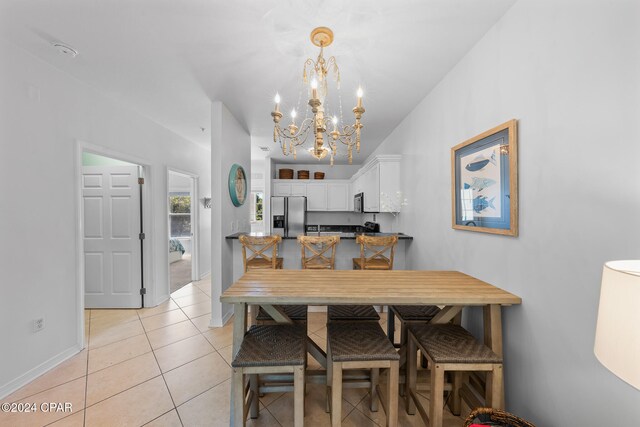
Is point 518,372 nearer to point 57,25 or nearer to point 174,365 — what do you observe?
point 174,365

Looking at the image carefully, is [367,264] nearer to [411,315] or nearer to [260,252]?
[411,315]

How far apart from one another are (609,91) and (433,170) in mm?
1513

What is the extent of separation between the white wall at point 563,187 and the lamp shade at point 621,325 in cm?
50

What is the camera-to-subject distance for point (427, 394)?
1910 mm

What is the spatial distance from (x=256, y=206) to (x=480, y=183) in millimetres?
5560

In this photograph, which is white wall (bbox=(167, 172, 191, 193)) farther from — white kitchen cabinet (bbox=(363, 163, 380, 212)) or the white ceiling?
white kitchen cabinet (bbox=(363, 163, 380, 212))

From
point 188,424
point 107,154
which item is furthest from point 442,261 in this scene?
point 107,154

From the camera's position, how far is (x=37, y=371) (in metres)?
2.04

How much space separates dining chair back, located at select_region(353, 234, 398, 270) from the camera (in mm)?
2807

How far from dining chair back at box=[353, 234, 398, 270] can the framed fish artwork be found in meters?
0.83

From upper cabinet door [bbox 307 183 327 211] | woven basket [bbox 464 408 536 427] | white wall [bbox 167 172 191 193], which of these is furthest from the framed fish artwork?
white wall [bbox 167 172 191 193]

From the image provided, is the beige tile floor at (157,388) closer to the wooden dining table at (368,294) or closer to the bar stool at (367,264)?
the wooden dining table at (368,294)

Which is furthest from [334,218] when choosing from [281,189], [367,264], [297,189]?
[367,264]

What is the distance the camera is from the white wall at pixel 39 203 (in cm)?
187
